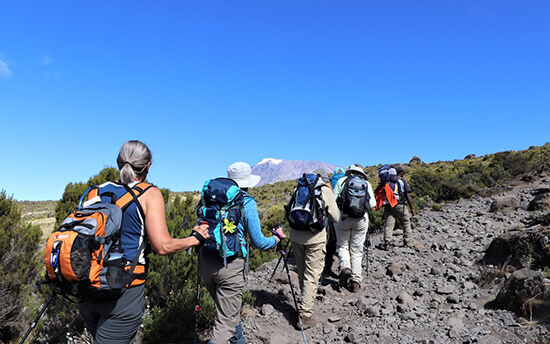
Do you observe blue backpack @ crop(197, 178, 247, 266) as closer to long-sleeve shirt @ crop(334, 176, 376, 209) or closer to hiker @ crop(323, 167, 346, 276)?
long-sleeve shirt @ crop(334, 176, 376, 209)

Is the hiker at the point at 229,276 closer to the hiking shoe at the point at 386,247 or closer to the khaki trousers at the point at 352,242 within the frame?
the khaki trousers at the point at 352,242

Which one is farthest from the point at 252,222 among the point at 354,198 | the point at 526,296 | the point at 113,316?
the point at 526,296

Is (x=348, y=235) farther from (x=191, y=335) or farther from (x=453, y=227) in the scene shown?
(x=453, y=227)

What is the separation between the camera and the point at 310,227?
482 cm

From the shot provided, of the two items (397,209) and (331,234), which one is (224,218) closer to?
(331,234)

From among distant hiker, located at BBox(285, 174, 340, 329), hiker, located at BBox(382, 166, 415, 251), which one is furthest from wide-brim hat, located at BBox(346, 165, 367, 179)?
hiker, located at BBox(382, 166, 415, 251)

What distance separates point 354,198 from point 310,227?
1435mm

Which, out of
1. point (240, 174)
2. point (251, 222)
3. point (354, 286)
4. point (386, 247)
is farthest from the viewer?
point (386, 247)

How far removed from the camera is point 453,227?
10688 millimetres

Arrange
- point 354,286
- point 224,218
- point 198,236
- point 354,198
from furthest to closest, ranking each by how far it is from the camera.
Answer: point 354,286 → point 354,198 → point 224,218 → point 198,236

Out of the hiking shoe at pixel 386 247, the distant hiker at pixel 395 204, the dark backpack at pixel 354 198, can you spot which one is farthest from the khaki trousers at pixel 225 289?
the hiking shoe at pixel 386 247

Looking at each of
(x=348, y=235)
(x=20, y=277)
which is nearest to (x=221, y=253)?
(x=348, y=235)

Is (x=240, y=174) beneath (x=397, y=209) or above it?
above

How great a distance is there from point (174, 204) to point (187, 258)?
1.30 meters
